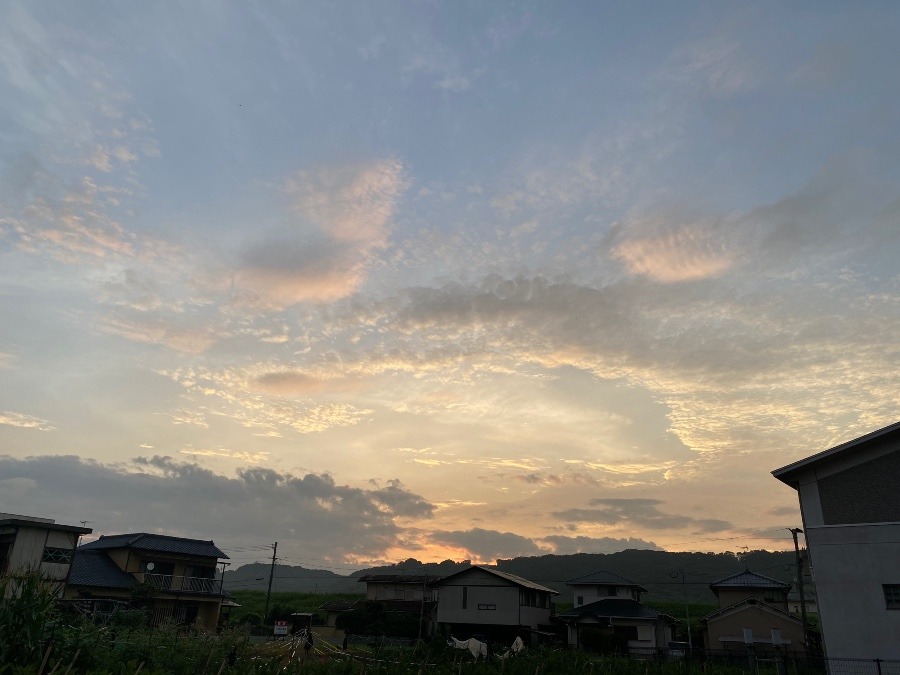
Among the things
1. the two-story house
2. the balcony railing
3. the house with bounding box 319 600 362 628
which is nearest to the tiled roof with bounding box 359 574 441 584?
the house with bounding box 319 600 362 628

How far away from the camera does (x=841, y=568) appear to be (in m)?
21.6

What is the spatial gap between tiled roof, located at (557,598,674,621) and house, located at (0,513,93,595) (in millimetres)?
36040

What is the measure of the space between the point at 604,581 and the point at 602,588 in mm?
645

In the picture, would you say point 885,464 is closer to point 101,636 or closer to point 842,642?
point 842,642

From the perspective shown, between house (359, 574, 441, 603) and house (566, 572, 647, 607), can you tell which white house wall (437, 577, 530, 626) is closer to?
house (359, 574, 441, 603)

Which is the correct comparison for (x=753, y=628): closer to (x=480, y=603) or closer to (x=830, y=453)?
(x=480, y=603)

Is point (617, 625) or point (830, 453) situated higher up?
point (830, 453)

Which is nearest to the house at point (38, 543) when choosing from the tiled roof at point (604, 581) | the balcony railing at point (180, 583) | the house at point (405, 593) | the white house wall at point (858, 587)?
the balcony railing at point (180, 583)

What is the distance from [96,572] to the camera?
4156 cm

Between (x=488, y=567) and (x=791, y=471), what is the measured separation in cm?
3118

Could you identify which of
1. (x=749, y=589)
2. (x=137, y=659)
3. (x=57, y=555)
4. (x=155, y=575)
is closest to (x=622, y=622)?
(x=749, y=589)

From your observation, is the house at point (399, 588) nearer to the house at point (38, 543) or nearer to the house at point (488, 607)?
the house at point (488, 607)

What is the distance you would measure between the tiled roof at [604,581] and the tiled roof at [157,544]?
31.9m

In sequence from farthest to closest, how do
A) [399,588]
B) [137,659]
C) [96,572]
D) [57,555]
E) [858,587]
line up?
1. [399,588]
2. [96,572]
3. [57,555]
4. [858,587]
5. [137,659]
